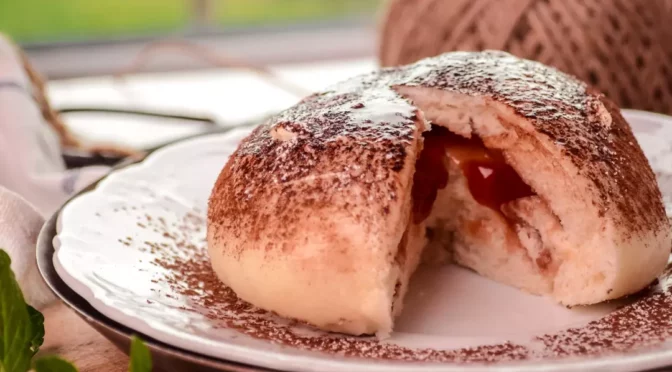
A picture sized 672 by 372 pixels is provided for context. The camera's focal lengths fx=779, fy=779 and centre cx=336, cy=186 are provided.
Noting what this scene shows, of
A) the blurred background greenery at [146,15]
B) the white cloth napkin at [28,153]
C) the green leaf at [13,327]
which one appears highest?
the green leaf at [13,327]

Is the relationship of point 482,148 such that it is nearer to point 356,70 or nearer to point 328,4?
point 356,70

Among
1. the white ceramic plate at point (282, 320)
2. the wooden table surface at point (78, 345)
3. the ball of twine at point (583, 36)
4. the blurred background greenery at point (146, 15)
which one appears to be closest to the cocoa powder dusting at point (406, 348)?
the white ceramic plate at point (282, 320)

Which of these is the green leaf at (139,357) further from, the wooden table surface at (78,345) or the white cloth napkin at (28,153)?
the white cloth napkin at (28,153)

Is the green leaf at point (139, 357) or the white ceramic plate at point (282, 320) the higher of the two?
the green leaf at point (139, 357)

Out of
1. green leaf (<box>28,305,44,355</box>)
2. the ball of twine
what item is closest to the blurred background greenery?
the ball of twine

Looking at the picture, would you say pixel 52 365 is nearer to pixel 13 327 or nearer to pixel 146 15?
pixel 13 327

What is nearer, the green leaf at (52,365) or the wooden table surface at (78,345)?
the green leaf at (52,365)
